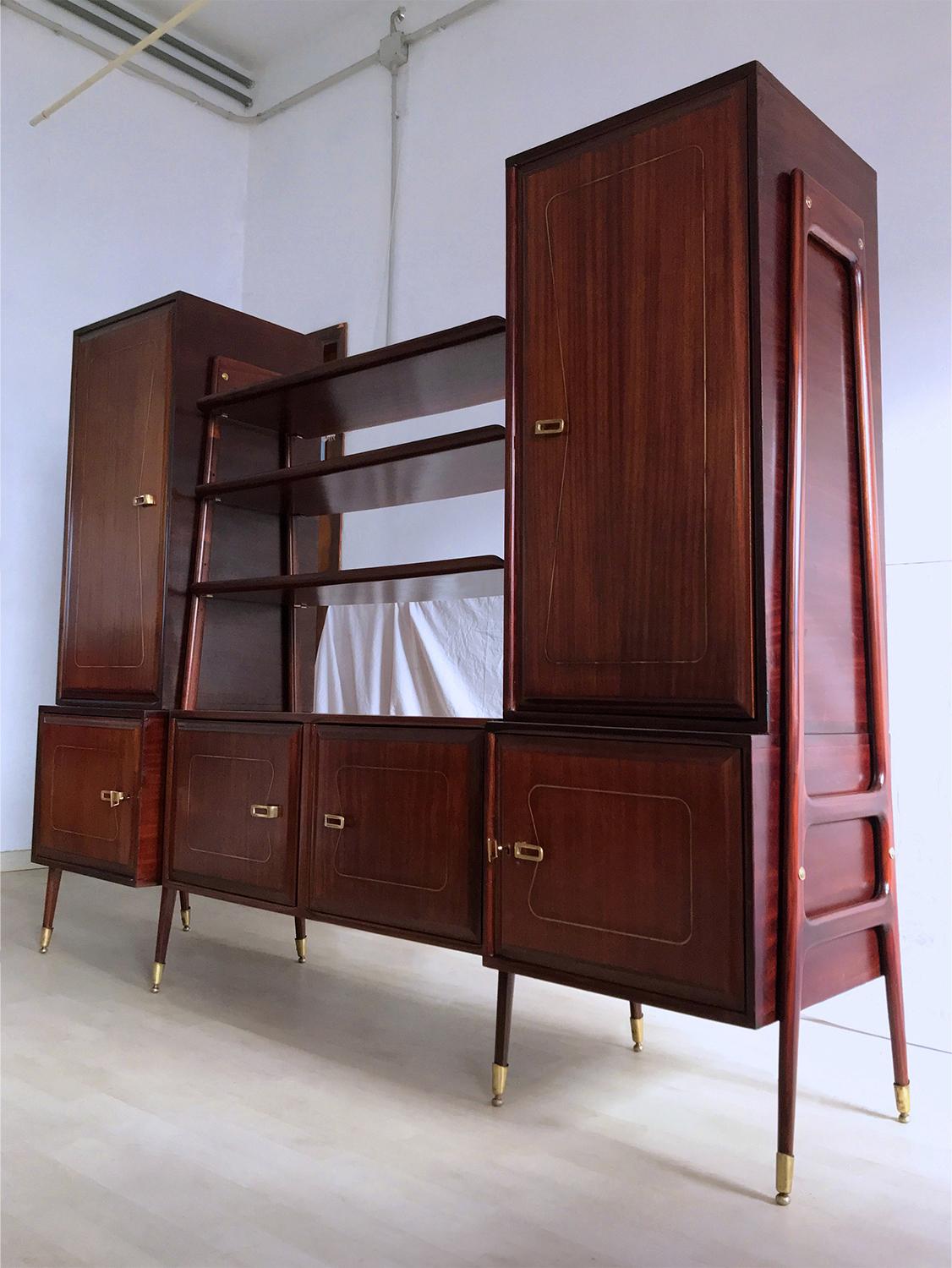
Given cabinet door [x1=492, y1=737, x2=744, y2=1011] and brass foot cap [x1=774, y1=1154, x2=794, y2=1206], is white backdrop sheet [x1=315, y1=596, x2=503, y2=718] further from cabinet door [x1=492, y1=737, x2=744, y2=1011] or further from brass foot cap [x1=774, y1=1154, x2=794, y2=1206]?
brass foot cap [x1=774, y1=1154, x2=794, y2=1206]

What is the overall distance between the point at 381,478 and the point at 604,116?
1.49m

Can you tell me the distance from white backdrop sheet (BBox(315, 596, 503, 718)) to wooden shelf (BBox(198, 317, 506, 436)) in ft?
2.06

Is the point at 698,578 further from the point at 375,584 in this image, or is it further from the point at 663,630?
the point at 375,584

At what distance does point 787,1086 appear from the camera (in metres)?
1.45

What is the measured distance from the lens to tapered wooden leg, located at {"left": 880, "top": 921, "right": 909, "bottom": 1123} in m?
1.74

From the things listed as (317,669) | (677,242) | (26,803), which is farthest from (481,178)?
(26,803)

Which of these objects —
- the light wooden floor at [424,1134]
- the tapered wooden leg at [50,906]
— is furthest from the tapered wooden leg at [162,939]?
the tapered wooden leg at [50,906]

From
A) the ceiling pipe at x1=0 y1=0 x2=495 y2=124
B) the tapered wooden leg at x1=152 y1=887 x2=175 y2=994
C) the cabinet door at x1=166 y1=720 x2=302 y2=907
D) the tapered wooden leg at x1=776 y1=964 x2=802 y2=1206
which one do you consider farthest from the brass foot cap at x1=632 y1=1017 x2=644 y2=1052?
the ceiling pipe at x1=0 y1=0 x2=495 y2=124

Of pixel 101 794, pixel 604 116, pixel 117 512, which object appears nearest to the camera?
pixel 101 794

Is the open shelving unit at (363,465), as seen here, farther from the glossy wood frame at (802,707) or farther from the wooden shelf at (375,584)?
the glossy wood frame at (802,707)

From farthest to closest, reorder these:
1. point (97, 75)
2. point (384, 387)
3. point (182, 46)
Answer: point (182, 46), point (97, 75), point (384, 387)

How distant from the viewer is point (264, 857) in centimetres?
223

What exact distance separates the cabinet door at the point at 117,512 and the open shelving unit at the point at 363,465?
113 millimetres

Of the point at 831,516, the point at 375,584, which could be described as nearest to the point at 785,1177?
the point at 831,516
